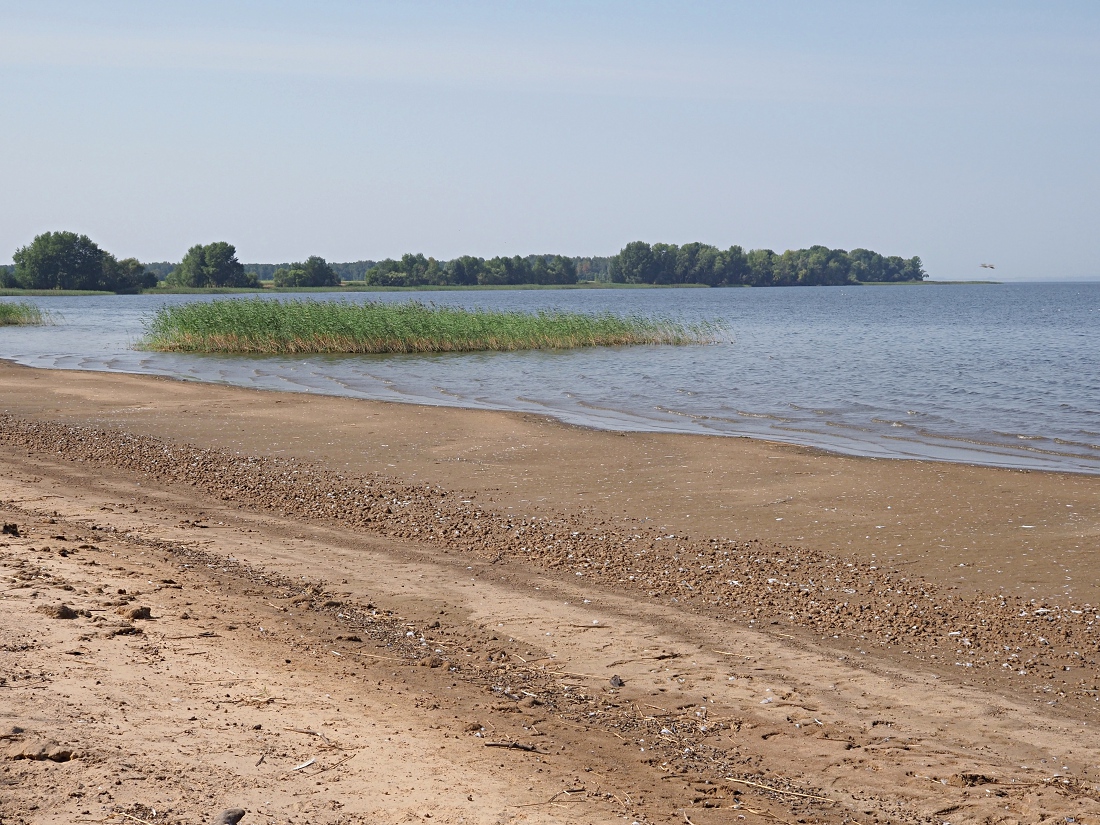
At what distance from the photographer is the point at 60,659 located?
5.89 m

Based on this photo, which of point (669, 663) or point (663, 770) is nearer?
point (663, 770)

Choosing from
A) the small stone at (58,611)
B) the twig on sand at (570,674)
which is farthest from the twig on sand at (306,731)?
the small stone at (58,611)

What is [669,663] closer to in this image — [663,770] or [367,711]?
[663,770]

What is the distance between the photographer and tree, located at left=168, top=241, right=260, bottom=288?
6432 inches

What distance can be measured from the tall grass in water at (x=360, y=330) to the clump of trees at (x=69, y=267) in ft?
396

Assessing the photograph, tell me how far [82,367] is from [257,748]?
36.6 meters

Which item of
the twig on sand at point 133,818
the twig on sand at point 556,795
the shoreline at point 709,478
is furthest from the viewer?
the shoreline at point 709,478

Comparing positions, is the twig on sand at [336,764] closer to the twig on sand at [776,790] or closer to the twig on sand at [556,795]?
the twig on sand at [556,795]

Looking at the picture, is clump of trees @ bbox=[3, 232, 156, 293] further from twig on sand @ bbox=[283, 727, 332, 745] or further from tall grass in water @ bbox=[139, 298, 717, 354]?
twig on sand @ bbox=[283, 727, 332, 745]

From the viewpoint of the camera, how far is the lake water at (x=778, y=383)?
826 inches

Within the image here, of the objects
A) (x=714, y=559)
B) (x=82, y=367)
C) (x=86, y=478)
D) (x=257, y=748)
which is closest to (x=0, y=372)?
(x=82, y=367)

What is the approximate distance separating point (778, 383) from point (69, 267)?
14712cm

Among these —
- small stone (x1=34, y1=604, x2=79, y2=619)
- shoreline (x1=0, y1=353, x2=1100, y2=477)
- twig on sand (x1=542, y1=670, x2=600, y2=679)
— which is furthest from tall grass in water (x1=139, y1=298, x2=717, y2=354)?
twig on sand (x1=542, y1=670, x2=600, y2=679)

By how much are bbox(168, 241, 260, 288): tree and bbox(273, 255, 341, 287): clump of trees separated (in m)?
11.1
